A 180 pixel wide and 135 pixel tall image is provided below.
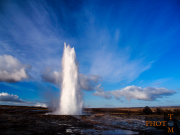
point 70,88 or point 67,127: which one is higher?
point 70,88

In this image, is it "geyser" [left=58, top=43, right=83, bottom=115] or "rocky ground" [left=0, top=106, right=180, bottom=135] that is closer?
"rocky ground" [left=0, top=106, right=180, bottom=135]

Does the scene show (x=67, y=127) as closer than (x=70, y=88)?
Yes

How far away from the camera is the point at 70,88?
39.8 m

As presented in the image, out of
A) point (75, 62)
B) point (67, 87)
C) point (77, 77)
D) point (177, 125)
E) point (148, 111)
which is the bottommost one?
point (148, 111)

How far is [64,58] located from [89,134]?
1319 inches

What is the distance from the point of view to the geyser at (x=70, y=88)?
3891 centimetres

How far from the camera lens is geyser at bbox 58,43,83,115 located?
38906 mm

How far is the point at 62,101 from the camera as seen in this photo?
3966 centimetres

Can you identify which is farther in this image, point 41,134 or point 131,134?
point 131,134

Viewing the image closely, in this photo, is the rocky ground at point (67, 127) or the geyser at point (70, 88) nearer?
the rocky ground at point (67, 127)

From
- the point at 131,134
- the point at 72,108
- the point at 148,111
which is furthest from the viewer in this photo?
the point at 148,111

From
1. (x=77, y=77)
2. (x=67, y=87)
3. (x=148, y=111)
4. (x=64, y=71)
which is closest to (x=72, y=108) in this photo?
(x=67, y=87)

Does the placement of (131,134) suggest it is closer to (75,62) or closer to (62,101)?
(62,101)

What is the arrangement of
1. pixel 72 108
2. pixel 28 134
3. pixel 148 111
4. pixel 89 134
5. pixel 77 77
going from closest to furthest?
pixel 28 134 → pixel 89 134 → pixel 72 108 → pixel 77 77 → pixel 148 111
